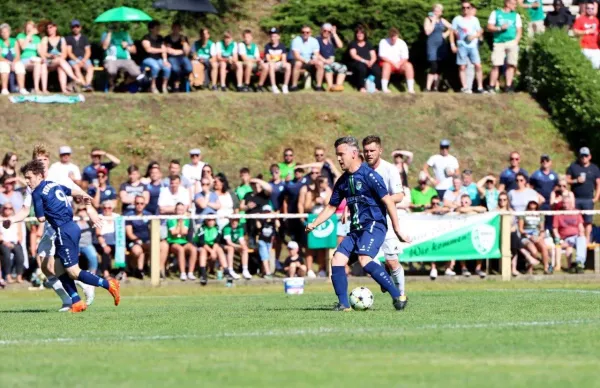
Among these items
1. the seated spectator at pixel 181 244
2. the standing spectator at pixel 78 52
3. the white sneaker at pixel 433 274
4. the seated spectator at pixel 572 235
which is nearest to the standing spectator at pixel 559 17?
the seated spectator at pixel 572 235

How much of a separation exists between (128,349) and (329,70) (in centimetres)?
2027

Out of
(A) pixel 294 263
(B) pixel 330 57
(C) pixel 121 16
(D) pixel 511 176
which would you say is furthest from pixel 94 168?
(D) pixel 511 176

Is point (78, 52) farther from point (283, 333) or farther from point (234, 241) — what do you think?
point (283, 333)

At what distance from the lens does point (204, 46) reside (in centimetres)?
2884

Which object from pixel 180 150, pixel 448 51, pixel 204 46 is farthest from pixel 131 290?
pixel 448 51

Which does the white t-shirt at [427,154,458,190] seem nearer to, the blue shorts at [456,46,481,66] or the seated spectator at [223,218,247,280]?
the seated spectator at [223,218,247,280]

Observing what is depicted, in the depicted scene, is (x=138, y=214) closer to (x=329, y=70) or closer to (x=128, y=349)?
(x=329, y=70)

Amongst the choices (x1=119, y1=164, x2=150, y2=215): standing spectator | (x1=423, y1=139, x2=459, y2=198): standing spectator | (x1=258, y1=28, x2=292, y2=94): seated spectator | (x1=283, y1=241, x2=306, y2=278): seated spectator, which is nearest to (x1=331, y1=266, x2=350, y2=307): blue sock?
(x1=283, y1=241, x2=306, y2=278): seated spectator

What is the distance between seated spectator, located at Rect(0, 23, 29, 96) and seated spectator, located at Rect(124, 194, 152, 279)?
5256 millimetres

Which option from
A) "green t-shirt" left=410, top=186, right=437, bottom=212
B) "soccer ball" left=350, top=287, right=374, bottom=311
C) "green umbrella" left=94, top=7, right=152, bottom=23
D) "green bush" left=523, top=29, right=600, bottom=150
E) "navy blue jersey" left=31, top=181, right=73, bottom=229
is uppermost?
"green umbrella" left=94, top=7, right=152, bottom=23

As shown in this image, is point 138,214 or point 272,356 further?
point 138,214

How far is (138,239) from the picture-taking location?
2341cm

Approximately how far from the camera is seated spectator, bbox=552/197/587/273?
2536 centimetres

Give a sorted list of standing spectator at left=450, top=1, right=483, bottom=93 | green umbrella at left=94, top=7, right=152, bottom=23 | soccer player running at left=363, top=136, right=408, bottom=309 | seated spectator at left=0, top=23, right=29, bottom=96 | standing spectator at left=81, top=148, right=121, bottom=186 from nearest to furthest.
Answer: soccer player running at left=363, top=136, right=408, bottom=309 → standing spectator at left=81, top=148, right=121, bottom=186 → seated spectator at left=0, top=23, right=29, bottom=96 → green umbrella at left=94, top=7, right=152, bottom=23 → standing spectator at left=450, top=1, right=483, bottom=93
